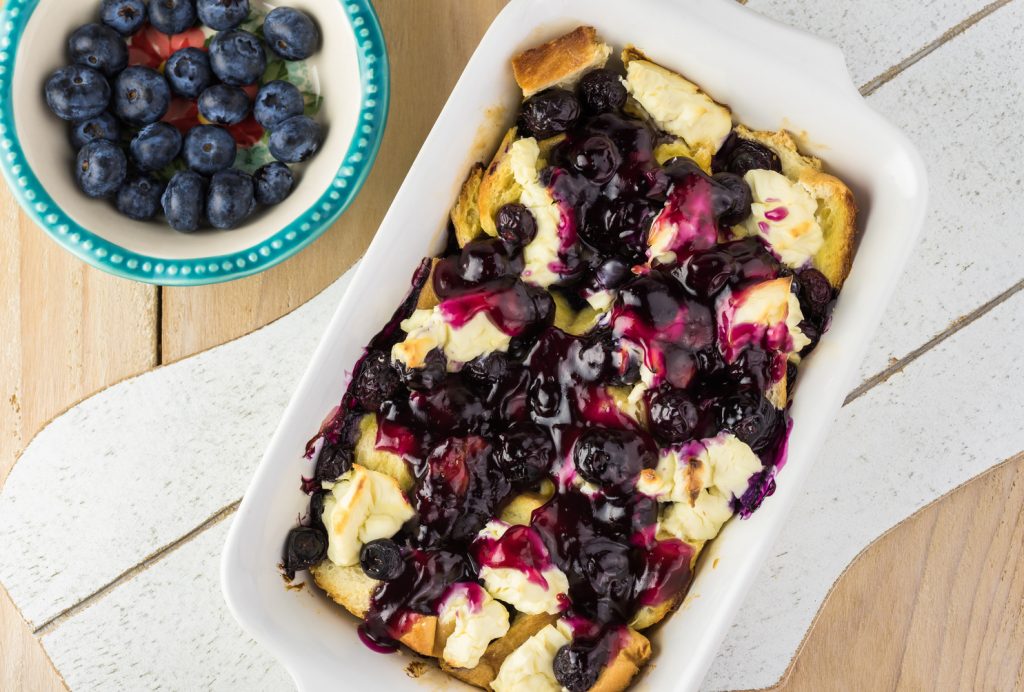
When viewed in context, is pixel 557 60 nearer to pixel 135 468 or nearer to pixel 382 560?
pixel 382 560

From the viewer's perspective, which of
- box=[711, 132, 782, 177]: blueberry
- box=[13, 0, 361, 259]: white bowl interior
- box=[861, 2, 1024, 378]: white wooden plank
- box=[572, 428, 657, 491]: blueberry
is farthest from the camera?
box=[861, 2, 1024, 378]: white wooden plank

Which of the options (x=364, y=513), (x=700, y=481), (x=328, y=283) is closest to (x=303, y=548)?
(x=364, y=513)

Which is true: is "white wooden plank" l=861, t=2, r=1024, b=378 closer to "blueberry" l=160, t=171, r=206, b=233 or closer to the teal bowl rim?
the teal bowl rim

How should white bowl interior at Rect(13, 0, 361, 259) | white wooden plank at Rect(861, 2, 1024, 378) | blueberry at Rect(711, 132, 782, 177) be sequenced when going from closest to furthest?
blueberry at Rect(711, 132, 782, 177)
white bowl interior at Rect(13, 0, 361, 259)
white wooden plank at Rect(861, 2, 1024, 378)

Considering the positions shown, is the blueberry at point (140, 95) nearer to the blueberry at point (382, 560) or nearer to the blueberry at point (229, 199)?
the blueberry at point (229, 199)

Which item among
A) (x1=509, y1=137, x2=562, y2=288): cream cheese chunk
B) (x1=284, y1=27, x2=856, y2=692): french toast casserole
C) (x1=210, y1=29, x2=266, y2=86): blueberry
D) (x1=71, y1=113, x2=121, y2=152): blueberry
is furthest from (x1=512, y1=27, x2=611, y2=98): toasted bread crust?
(x1=71, y1=113, x2=121, y2=152): blueberry

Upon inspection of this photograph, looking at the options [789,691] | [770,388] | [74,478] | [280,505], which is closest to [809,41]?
[770,388]

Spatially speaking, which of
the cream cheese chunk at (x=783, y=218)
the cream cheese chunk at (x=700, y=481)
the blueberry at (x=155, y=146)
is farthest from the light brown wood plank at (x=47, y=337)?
the cream cheese chunk at (x=783, y=218)
